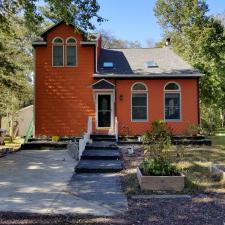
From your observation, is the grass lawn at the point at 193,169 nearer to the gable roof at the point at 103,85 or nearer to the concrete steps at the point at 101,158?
the concrete steps at the point at 101,158

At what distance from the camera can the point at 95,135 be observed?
18.7 metres

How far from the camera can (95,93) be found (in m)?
20.1

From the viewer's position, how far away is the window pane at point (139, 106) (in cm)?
2008

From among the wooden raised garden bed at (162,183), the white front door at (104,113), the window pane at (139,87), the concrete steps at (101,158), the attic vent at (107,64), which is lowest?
the wooden raised garden bed at (162,183)

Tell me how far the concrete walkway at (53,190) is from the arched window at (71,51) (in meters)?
8.13

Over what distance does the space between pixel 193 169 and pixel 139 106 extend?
A: 914cm

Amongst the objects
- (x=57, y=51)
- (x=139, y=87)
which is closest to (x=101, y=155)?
(x=139, y=87)

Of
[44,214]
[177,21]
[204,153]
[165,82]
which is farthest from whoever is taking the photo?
[177,21]

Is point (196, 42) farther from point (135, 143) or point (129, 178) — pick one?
point (129, 178)

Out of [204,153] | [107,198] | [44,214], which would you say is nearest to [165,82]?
A: [204,153]

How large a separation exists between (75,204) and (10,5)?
12664 mm

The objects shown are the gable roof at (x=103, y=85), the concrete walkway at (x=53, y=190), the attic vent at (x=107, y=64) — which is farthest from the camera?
the attic vent at (x=107, y=64)

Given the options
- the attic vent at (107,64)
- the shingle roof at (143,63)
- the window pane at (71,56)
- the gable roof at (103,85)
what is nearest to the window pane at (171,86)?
the shingle roof at (143,63)

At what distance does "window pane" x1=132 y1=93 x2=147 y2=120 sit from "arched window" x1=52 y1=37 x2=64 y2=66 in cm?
428
